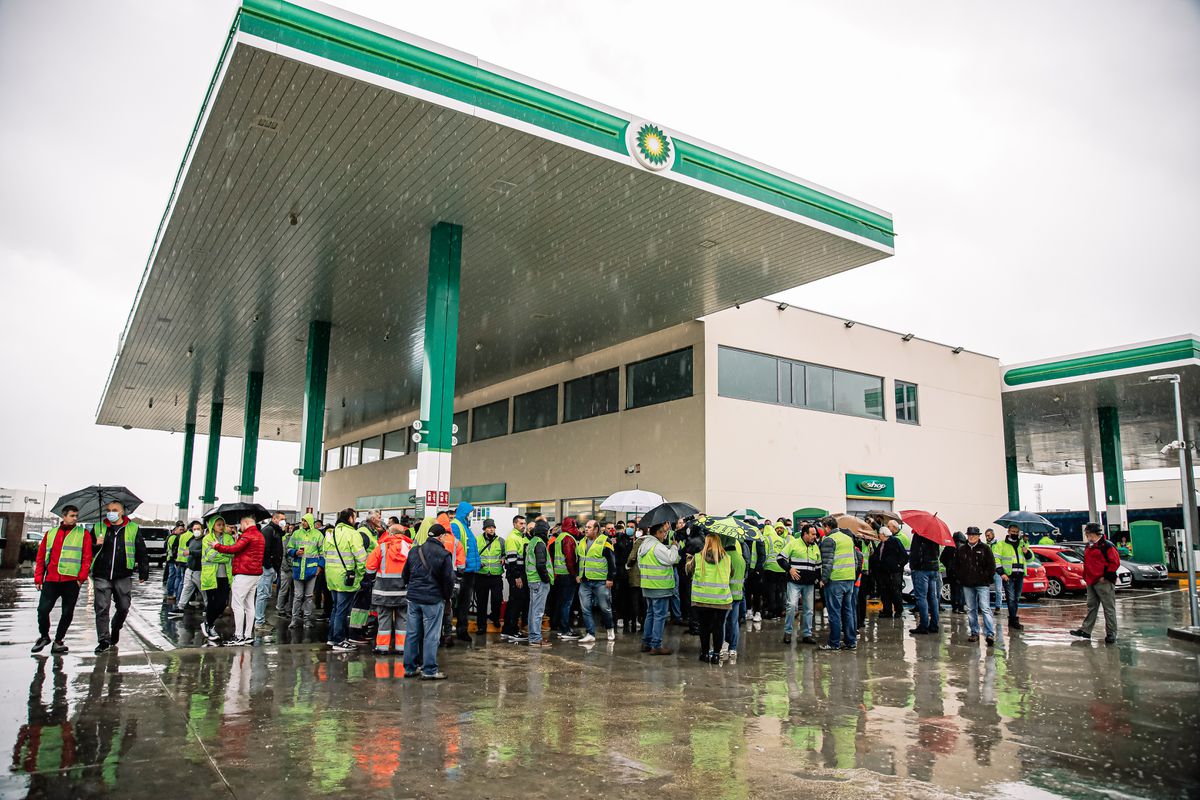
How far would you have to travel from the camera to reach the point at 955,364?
2817 centimetres

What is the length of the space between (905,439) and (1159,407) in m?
14.3

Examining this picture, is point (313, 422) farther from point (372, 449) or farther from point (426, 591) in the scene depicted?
point (372, 449)

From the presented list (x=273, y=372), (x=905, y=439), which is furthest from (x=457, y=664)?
(x=273, y=372)

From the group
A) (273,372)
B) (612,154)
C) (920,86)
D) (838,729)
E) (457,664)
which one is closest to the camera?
(838,729)

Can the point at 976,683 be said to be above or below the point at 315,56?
below

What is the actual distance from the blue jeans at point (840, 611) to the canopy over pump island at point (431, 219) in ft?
23.4

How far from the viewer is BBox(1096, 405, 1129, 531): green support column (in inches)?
1267

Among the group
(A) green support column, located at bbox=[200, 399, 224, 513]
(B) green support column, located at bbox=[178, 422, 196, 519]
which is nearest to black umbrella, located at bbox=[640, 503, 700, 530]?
(A) green support column, located at bbox=[200, 399, 224, 513]

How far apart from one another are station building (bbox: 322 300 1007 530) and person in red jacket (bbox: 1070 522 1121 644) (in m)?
10.3

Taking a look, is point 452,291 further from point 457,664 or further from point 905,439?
point 905,439

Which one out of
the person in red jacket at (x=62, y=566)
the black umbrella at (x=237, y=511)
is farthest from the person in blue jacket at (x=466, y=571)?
the person in red jacket at (x=62, y=566)

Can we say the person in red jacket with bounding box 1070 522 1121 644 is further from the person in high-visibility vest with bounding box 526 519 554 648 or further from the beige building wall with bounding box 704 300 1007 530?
the beige building wall with bounding box 704 300 1007 530

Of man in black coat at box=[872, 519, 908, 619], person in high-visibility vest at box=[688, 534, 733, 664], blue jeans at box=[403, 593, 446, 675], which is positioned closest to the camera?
blue jeans at box=[403, 593, 446, 675]

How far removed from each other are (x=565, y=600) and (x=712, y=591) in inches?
140
